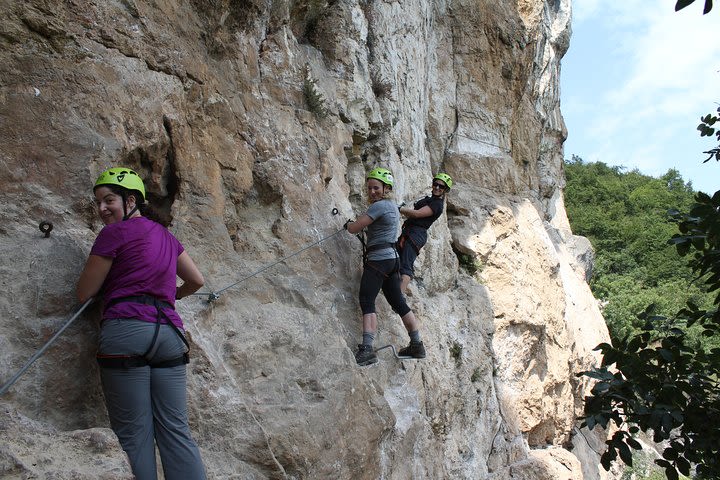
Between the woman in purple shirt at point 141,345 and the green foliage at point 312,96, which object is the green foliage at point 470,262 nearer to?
the green foliage at point 312,96

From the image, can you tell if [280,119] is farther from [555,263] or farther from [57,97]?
[555,263]

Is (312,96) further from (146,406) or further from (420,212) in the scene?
(146,406)

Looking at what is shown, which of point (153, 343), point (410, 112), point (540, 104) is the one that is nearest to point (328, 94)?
point (410, 112)

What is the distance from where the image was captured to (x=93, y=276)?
12.9 feet

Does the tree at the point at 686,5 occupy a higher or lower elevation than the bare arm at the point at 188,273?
higher

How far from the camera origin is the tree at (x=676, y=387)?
404 centimetres

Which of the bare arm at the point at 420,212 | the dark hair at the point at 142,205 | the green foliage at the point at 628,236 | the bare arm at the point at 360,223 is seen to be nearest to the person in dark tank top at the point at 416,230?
the bare arm at the point at 420,212

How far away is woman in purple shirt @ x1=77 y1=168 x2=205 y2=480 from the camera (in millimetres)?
3746

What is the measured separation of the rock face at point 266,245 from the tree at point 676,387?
2.24 m

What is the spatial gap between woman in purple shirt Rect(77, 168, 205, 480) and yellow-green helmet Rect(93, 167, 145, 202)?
0.03m

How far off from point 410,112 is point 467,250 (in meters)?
2.70

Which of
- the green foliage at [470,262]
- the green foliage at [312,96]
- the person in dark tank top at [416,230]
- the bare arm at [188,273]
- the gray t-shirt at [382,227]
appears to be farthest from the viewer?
the green foliage at [470,262]

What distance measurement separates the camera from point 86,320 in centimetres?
422

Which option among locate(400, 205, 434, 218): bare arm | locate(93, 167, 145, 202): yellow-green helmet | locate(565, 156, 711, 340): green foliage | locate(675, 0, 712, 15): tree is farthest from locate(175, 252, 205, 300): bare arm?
locate(565, 156, 711, 340): green foliage
